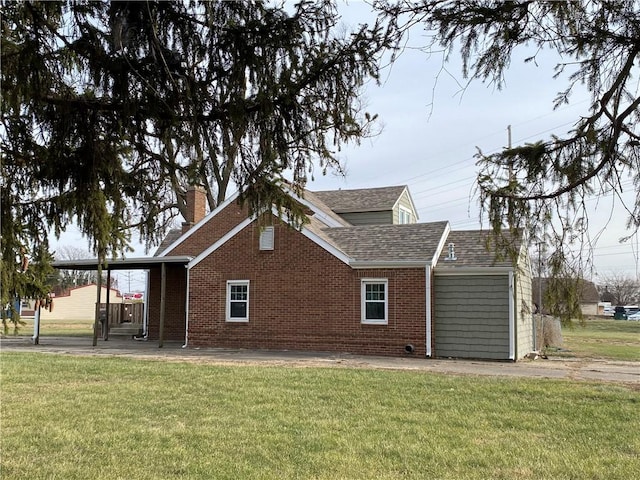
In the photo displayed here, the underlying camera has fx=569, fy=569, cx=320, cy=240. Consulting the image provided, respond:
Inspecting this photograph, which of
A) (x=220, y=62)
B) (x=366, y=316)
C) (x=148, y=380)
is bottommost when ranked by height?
(x=148, y=380)

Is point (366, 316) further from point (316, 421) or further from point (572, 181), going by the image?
point (572, 181)

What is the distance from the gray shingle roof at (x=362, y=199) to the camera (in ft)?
83.7

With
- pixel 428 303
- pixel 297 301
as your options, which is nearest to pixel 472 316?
pixel 428 303

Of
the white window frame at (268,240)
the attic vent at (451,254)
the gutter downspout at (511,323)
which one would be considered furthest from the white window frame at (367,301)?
the gutter downspout at (511,323)

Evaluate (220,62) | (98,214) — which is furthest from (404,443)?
(220,62)

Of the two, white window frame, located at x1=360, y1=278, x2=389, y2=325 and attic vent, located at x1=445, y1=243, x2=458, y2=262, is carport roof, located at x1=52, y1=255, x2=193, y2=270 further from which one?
attic vent, located at x1=445, y1=243, x2=458, y2=262

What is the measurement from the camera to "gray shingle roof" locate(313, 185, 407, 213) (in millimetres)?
25516

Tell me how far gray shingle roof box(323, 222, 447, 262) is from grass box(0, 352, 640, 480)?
6185mm

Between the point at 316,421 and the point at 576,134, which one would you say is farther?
the point at 316,421

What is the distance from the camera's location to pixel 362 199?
87.2 feet

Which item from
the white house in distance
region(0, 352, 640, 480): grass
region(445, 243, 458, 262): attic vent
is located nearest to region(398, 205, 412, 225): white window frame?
region(445, 243, 458, 262): attic vent

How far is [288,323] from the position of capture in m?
18.4

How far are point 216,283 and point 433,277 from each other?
7344 mm

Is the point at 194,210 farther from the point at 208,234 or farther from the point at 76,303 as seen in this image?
the point at 76,303
